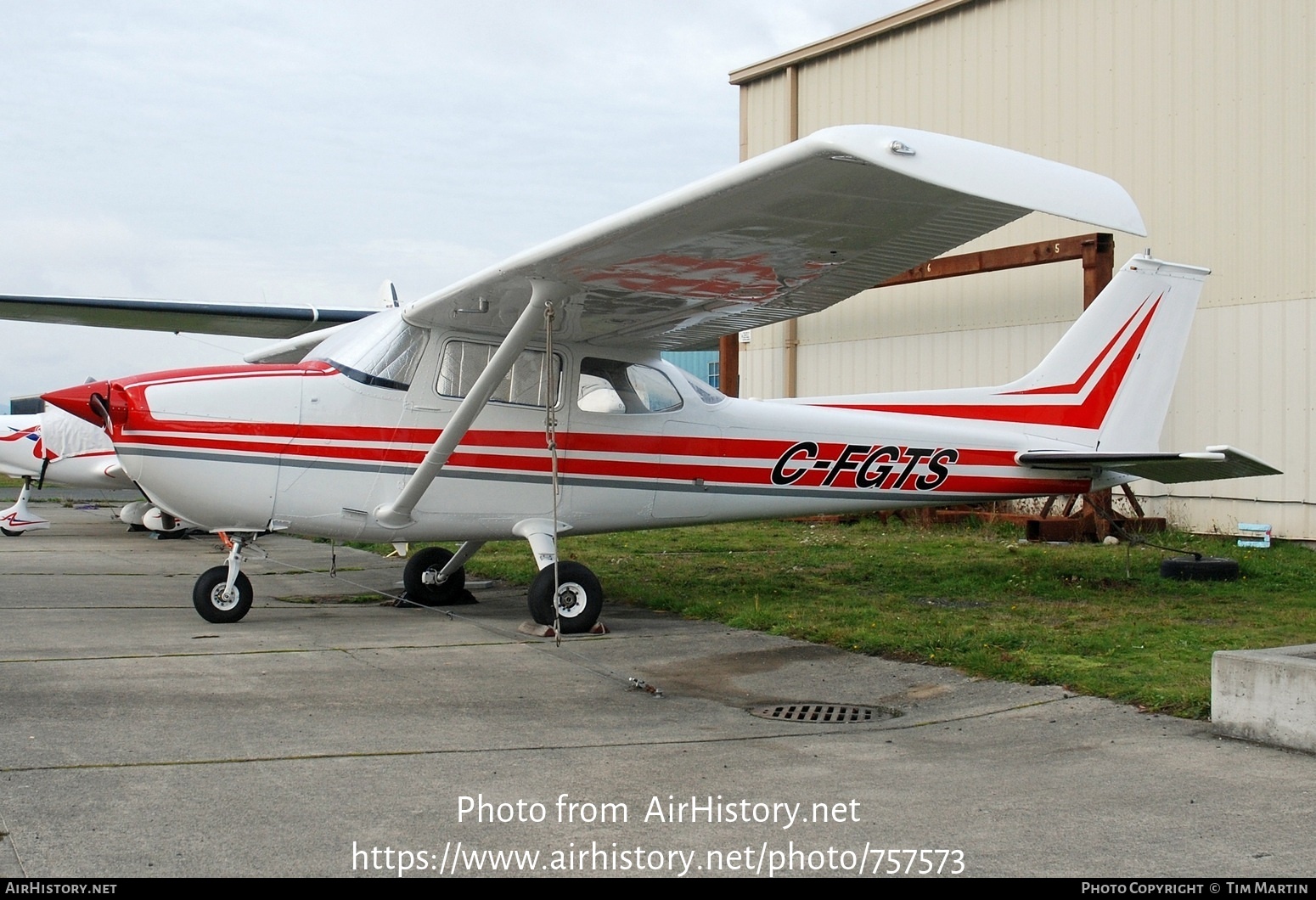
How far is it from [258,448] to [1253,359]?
37.0 ft

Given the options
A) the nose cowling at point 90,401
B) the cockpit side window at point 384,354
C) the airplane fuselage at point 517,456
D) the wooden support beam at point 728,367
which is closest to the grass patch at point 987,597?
the airplane fuselage at point 517,456

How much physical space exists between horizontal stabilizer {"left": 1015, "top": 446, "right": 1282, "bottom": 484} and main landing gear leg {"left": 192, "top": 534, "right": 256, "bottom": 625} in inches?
251

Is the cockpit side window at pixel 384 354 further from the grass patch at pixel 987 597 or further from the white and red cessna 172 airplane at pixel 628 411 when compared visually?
the grass patch at pixel 987 597

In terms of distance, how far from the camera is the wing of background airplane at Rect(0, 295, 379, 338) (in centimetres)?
1588

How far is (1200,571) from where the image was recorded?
9.95m

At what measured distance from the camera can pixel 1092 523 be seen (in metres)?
13.4

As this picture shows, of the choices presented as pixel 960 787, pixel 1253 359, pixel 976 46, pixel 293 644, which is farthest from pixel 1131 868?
pixel 976 46

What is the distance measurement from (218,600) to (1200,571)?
798 centimetres

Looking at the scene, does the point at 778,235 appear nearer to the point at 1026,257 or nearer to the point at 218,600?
the point at 218,600

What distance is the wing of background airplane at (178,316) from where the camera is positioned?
1588 centimetres

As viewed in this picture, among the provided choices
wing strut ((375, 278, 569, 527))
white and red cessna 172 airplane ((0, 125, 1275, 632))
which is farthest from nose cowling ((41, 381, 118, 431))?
wing strut ((375, 278, 569, 527))

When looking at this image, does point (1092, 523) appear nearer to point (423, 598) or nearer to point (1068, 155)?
Result: point (1068, 155)

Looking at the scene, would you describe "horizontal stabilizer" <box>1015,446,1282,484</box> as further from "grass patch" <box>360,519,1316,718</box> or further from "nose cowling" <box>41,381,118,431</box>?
"nose cowling" <box>41,381,118,431</box>

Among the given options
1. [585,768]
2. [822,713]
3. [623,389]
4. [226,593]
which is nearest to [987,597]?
[623,389]
